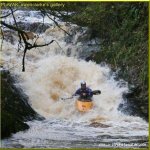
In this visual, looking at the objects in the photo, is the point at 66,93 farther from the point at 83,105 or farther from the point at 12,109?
the point at 12,109

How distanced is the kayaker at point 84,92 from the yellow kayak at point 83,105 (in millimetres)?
50

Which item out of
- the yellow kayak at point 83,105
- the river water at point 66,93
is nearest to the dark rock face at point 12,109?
the river water at point 66,93

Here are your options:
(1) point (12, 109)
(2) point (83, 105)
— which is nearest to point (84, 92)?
(2) point (83, 105)

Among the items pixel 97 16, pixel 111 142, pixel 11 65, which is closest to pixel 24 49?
pixel 11 65

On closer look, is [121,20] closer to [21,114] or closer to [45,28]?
[45,28]

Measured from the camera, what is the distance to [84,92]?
A: 6727 mm

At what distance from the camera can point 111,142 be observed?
21.5ft

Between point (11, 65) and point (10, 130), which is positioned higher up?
point (11, 65)

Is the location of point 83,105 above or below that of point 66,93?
below

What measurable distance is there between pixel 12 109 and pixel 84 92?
67cm

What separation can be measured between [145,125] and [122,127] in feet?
0.70

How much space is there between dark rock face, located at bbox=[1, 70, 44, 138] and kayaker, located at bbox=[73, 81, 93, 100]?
16.6 inches

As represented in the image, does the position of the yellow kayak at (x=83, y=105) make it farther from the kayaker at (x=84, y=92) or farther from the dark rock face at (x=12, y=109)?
the dark rock face at (x=12, y=109)

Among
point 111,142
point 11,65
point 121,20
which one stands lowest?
point 111,142
